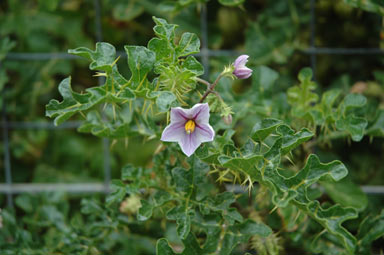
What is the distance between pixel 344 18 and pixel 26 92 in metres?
1.42

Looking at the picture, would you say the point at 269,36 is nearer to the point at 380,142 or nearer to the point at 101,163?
the point at 380,142

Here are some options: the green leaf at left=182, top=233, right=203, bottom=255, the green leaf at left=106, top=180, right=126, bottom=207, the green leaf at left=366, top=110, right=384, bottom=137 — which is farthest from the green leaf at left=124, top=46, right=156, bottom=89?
the green leaf at left=366, top=110, right=384, bottom=137

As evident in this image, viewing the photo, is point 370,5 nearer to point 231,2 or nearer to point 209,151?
point 231,2

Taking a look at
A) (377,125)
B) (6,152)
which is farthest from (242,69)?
(6,152)

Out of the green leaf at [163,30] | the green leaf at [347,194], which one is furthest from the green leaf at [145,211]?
the green leaf at [347,194]

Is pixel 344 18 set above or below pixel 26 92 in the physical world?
above

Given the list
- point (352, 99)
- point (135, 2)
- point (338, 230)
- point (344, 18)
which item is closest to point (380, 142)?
point (344, 18)

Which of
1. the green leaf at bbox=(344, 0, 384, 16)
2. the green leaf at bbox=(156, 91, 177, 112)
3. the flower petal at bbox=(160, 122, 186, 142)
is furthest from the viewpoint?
the green leaf at bbox=(344, 0, 384, 16)

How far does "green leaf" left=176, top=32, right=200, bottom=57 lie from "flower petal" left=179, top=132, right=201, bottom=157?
0.20 metres

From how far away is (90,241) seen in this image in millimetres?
1690

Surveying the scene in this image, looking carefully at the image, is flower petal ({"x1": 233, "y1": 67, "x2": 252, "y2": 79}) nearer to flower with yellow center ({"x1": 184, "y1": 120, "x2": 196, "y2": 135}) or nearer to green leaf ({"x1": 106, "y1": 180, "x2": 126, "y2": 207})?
Result: flower with yellow center ({"x1": 184, "y1": 120, "x2": 196, "y2": 135})

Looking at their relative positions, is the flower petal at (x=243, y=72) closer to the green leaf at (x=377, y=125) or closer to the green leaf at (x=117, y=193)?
the green leaf at (x=117, y=193)

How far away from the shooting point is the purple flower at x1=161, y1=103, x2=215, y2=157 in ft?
4.07

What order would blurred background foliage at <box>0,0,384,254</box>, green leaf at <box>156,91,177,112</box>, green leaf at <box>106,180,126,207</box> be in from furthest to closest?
blurred background foliage at <box>0,0,384,254</box> < green leaf at <box>106,180,126,207</box> < green leaf at <box>156,91,177,112</box>
